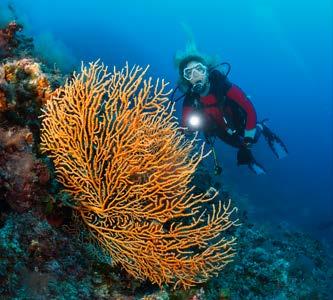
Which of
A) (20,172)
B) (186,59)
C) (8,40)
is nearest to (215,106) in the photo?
(186,59)

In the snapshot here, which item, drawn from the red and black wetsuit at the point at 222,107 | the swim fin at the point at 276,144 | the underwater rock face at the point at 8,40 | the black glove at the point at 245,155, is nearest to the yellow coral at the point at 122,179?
the underwater rock face at the point at 8,40

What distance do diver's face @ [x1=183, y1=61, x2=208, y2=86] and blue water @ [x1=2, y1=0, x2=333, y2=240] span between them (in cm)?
168

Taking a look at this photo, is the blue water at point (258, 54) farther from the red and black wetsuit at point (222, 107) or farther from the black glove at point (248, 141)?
the black glove at point (248, 141)

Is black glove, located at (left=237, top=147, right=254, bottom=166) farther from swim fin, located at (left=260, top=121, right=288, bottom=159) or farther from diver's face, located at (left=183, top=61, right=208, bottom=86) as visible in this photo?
diver's face, located at (left=183, top=61, right=208, bottom=86)

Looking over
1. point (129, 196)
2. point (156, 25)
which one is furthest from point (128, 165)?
point (156, 25)

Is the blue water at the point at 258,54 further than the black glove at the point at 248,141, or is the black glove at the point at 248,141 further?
the blue water at the point at 258,54

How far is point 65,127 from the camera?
3611mm

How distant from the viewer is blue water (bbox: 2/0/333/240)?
24.2m

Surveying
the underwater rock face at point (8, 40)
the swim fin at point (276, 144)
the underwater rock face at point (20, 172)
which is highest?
the swim fin at point (276, 144)

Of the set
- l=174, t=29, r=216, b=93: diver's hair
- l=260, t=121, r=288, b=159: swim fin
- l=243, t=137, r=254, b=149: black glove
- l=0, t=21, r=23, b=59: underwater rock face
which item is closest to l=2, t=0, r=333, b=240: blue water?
l=174, t=29, r=216, b=93: diver's hair

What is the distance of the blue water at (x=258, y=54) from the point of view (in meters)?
24.2

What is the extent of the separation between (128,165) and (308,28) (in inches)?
5910

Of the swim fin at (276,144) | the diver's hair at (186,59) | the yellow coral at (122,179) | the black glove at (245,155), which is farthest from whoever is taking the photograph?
A: the swim fin at (276,144)

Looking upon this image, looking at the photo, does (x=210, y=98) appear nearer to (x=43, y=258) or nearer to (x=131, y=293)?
(x=131, y=293)
